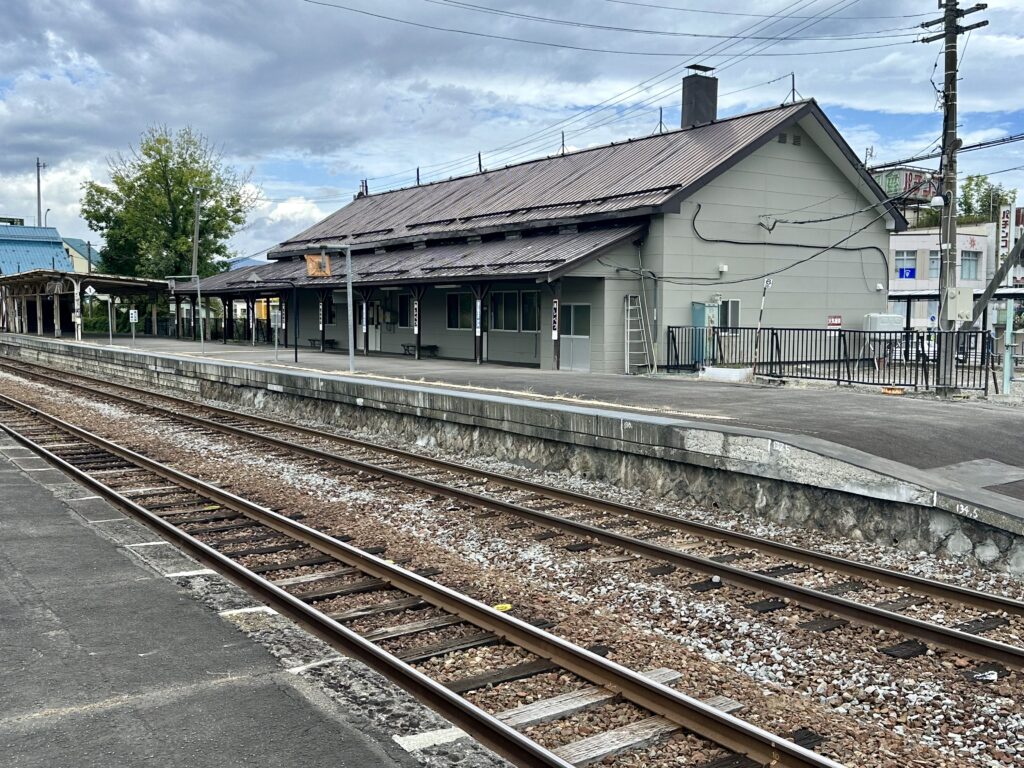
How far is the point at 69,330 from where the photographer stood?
60.0 m

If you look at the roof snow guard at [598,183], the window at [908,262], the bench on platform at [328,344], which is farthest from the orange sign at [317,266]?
the window at [908,262]

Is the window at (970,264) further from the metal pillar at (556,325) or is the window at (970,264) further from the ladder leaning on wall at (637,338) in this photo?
the metal pillar at (556,325)

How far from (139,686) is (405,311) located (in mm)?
29087

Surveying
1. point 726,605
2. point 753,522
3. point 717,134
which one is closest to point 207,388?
point 717,134

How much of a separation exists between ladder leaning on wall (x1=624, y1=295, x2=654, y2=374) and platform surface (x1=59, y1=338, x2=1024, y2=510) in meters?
3.23

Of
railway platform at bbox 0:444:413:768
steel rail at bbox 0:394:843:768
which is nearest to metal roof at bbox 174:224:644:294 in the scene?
steel rail at bbox 0:394:843:768

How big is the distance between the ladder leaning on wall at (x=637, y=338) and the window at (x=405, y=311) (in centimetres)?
1066

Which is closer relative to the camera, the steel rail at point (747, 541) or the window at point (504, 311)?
the steel rail at point (747, 541)

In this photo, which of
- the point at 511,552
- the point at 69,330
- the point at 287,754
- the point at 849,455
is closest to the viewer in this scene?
the point at 287,754

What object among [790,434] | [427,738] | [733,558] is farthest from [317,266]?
[427,738]

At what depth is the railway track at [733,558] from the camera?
594cm

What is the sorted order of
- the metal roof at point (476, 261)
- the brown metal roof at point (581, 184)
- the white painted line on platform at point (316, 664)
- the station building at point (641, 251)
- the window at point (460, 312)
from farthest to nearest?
the window at point (460, 312) < the brown metal roof at point (581, 184) < the station building at point (641, 251) < the metal roof at point (476, 261) < the white painted line on platform at point (316, 664)

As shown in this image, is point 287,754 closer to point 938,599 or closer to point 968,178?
point 938,599

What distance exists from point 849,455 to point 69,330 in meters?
60.8
